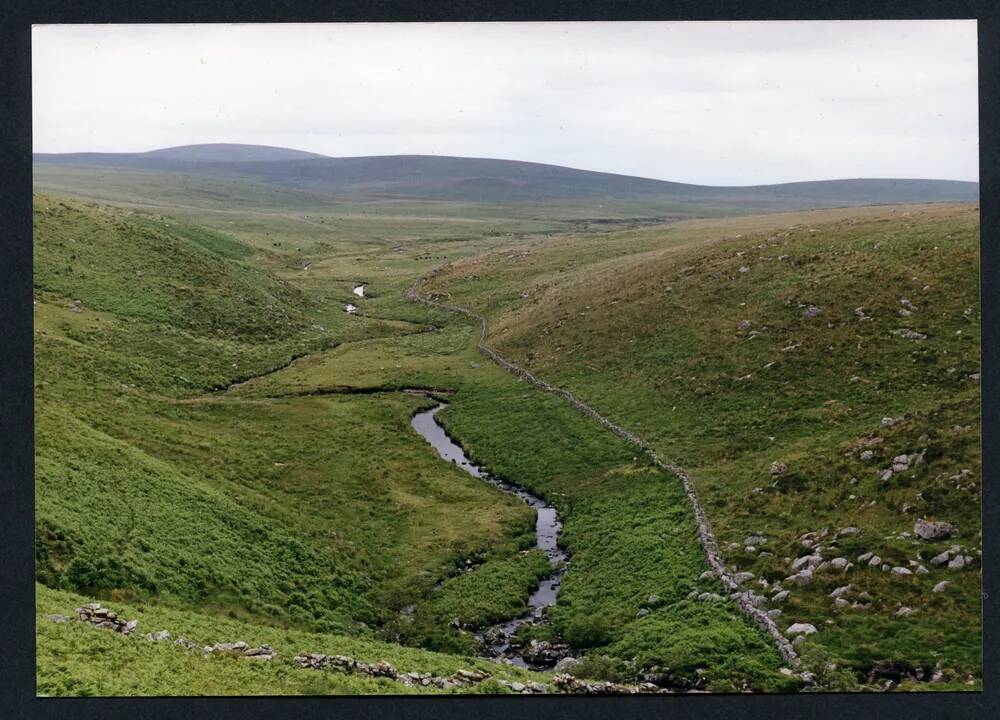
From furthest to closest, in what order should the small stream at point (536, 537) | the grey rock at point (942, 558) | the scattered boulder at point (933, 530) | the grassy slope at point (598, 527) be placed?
1. the small stream at point (536, 537)
2. the scattered boulder at point (933, 530)
3. the grey rock at point (942, 558)
4. the grassy slope at point (598, 527)

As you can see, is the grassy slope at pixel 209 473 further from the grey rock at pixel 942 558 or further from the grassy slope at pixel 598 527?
the grey rock at pixel 942 558

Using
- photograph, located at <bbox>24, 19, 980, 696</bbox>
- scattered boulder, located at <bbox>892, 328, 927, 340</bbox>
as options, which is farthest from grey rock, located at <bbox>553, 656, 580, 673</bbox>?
scattered boulder, located at <bbox>892, 328, 927, 340</bbox>

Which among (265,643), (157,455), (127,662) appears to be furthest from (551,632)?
(157,455)

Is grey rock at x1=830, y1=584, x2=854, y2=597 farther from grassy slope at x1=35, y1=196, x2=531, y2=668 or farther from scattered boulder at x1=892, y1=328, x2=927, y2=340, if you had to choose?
scattered boulder at x1=892, y1=328, x2=927, y2=340

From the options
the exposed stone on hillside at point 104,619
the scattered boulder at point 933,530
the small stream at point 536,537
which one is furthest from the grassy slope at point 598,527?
the exposed stone on hillside at point 104,619

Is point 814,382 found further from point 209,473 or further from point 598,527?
point 209,473

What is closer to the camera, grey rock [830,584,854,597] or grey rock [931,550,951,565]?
grey rock [830,584,854,597]
